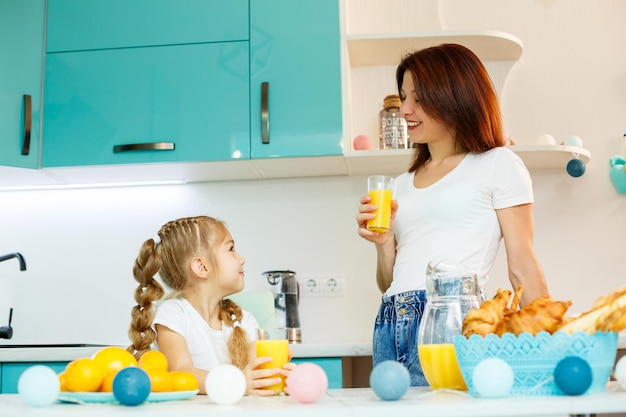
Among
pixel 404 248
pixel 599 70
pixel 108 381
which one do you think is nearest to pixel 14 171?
pixel 404 248

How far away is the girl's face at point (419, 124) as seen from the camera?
1.87m

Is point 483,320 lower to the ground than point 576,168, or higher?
lower

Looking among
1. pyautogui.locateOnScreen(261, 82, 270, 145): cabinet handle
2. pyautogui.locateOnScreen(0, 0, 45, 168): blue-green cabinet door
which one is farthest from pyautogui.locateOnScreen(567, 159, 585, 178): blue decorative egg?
pyautogui.locateOnScreen(0, 0, 45, 168): blue-green cabinet door

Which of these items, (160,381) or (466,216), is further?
(466,216)

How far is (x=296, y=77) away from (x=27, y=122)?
96 centimetres

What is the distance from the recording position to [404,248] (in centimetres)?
183

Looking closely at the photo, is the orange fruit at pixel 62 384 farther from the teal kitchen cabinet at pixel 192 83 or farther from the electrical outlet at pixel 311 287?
the electrical outlet at pixel 311 287

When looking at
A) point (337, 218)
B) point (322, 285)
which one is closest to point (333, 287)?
point (322, 285)

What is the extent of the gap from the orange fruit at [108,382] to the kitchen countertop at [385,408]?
0.12 feet

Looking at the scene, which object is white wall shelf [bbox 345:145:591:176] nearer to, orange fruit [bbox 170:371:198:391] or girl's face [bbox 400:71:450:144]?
girl's face [bbox 400:71:450:144]

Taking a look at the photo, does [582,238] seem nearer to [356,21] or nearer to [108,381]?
[356,21]

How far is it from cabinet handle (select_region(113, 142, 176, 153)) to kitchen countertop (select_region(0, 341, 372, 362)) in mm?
706

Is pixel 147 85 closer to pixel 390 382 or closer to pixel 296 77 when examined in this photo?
pixel 296 77

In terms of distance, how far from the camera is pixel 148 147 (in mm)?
2656
